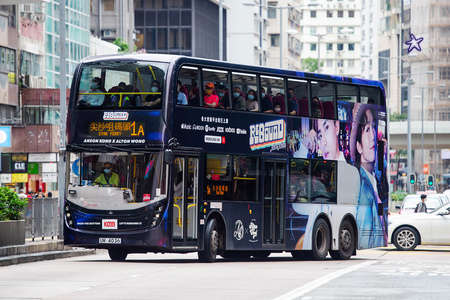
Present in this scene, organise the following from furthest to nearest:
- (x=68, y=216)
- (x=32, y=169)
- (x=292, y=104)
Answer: (x=32, y=169), (x=292, y=104), (x=68, y=216)

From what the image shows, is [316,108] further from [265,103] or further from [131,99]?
[131,99]

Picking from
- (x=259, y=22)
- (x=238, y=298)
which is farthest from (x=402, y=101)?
(x=238, y=298)

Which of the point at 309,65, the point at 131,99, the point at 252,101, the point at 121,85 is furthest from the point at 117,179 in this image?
the point at 309,65

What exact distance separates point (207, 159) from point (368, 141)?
5666mm

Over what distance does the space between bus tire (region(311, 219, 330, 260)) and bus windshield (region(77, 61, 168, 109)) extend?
538 centimetres

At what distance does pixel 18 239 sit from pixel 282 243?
5.46 meters

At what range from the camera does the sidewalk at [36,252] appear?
2117 cm

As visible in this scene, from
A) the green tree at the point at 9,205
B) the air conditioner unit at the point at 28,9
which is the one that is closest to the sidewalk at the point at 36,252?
the green tree at the point at 9,205

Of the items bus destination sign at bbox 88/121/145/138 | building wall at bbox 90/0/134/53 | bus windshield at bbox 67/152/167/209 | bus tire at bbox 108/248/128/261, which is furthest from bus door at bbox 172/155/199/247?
building wall at bbox 90/0/134/53

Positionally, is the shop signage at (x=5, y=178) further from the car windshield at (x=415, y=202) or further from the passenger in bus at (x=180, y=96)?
the passenger in bus at (x=180, y=96)

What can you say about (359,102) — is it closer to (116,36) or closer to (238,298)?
(238,298)

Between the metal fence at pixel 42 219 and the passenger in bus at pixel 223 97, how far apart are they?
6327mm

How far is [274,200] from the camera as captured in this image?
73.5 feet

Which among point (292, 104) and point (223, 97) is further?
point (292, 104)
